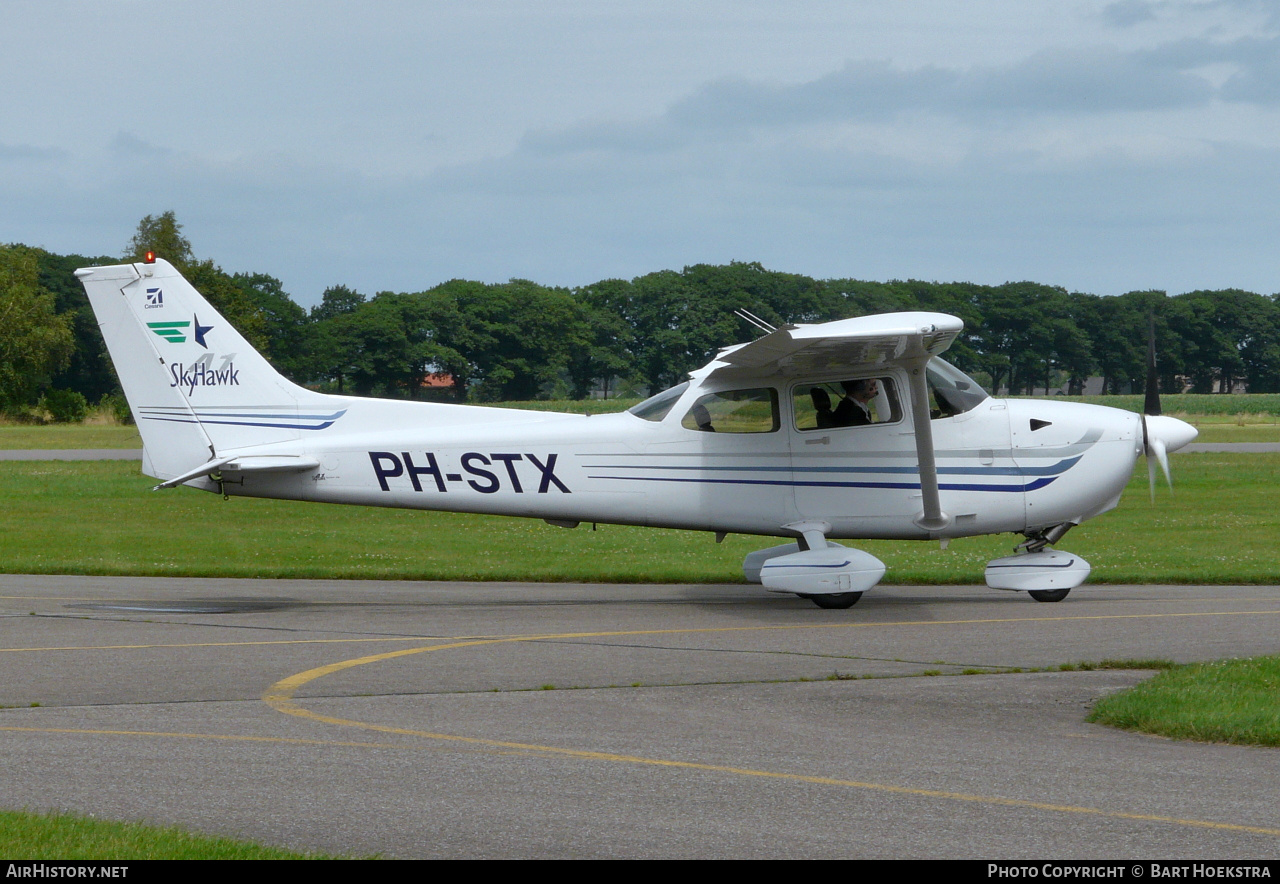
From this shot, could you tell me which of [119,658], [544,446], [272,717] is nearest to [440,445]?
[544,446]

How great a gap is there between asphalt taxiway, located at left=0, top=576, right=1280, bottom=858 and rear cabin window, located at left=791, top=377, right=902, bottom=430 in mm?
1940

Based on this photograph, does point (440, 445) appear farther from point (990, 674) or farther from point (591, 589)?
point (990, 674)

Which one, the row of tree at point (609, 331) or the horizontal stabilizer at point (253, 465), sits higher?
the row of tree at point (609, 331)

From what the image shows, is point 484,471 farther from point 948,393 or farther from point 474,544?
point 474,544

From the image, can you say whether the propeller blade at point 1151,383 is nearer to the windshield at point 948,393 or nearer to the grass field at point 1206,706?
the windshield at point 948,393

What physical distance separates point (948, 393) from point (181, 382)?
26.3ft

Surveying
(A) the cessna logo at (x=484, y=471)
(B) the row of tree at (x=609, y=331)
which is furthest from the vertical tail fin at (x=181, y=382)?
(B) the row of tree at (x=609, y=331)

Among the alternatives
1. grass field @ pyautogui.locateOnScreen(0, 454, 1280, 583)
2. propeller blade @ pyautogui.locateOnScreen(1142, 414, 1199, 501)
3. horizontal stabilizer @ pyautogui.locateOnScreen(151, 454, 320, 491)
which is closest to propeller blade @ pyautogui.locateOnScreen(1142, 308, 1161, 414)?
propeller blade @ pyautogui.locateOnScreen(1142, 414, 1199, 501)

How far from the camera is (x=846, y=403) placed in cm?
1369

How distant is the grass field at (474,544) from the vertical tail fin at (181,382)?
3.73 meters

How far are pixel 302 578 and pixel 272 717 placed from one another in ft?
30.6

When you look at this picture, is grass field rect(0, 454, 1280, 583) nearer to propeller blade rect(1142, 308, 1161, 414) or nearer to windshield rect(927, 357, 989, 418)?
propeller blade rect(1142, 308, 1161, 414)

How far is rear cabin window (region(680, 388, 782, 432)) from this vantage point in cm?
1373

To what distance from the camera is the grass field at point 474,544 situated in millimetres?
17469
